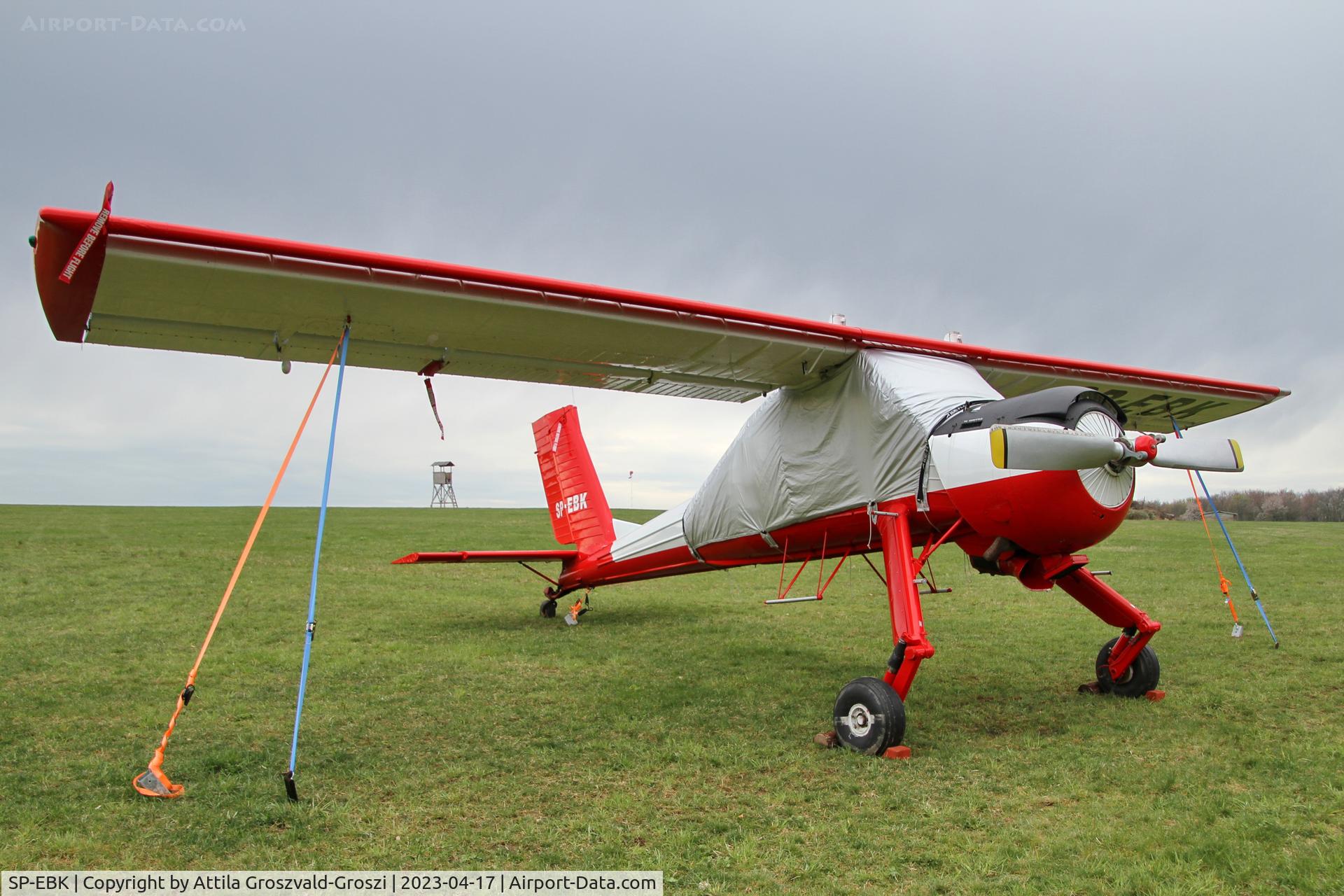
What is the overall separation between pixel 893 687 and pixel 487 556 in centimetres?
693

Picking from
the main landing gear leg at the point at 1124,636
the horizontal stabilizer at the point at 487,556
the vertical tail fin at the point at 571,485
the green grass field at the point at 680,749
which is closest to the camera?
the green grass field at the point at 680,749

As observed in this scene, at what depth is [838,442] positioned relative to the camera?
24.1 feet

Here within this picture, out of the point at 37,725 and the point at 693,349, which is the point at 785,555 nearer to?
the point at 693,349

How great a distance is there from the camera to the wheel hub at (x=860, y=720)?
5.68 meters

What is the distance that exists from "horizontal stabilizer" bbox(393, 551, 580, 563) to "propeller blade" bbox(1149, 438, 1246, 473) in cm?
800

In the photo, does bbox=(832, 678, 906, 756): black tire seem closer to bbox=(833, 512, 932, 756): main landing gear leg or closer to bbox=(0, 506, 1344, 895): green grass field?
bbox=(833, 512, 932, 756): main landing gear leg

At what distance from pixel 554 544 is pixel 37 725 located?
18907mm

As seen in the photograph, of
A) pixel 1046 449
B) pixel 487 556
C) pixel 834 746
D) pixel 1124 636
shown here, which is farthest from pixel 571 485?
pixel 1046 449

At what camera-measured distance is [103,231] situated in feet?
14.9

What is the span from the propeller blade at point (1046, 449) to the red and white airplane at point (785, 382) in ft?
0.05

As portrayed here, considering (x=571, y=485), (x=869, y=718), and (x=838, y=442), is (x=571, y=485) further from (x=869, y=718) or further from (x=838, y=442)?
(x=869, y=718)

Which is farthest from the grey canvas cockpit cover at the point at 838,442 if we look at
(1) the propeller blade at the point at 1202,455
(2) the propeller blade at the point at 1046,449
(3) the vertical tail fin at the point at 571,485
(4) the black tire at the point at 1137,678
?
(3) the vertical tail fin at the point at 571,485

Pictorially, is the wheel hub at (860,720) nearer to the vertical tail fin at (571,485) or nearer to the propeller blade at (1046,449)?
the propeller blade at (1046,449)

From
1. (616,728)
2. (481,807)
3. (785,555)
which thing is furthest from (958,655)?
(481,807)
